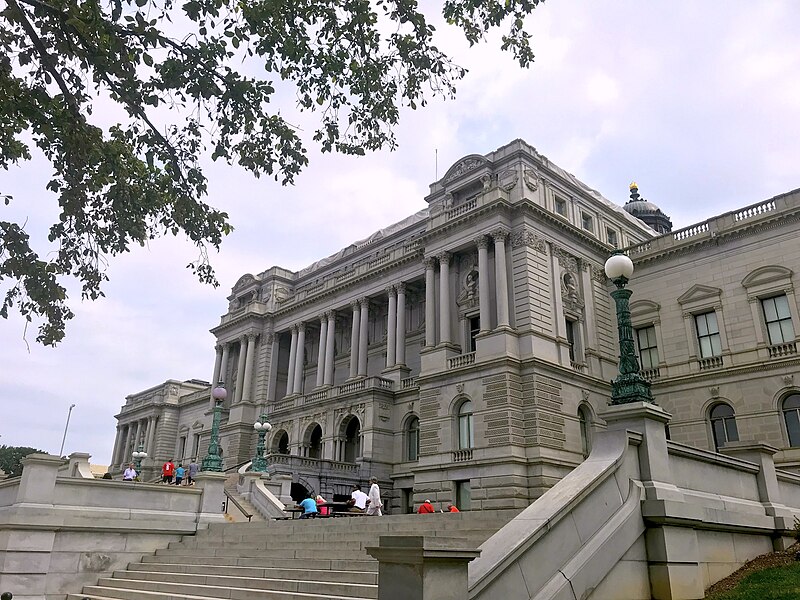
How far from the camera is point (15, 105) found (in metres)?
10.3

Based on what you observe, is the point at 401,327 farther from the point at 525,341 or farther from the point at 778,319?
the point at 778,319

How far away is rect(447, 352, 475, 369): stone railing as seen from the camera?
3472 centimetres

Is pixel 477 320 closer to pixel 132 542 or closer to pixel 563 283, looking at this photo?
pixel 563 283

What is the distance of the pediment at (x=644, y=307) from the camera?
1458 inches

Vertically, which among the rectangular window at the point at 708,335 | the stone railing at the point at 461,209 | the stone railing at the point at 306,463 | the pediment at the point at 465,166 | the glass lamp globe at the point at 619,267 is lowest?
the stone railing at the point at 306,463

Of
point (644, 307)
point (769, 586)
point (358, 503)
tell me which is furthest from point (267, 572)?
point (644, 307)

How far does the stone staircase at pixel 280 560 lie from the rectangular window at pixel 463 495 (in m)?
14.5

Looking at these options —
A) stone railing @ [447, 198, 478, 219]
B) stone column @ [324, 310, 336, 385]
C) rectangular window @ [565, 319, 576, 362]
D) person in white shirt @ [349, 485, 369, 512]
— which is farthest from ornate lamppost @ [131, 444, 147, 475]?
rectangular window @ [565, 319, 576, 362]

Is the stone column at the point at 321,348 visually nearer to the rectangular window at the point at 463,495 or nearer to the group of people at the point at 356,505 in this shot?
the rectangular window at the point at 463,495

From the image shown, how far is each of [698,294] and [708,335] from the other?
2317 mm

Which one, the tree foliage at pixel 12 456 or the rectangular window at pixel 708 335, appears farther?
the tree foliage at pixel 12 456

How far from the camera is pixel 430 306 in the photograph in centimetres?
3894

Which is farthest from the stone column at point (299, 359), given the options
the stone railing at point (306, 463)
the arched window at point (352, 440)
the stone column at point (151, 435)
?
the stone column at point (151, 435)

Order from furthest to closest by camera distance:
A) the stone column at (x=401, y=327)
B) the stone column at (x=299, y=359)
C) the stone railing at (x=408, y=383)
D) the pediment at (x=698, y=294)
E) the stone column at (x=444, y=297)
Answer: the stone column at (x=299, y=359) < the stone column at (x=401, y=327) < the stone railing at (x=408, y=383) < the stone column at (x=444, y=297) < the pediment at (x=698, y=294)
